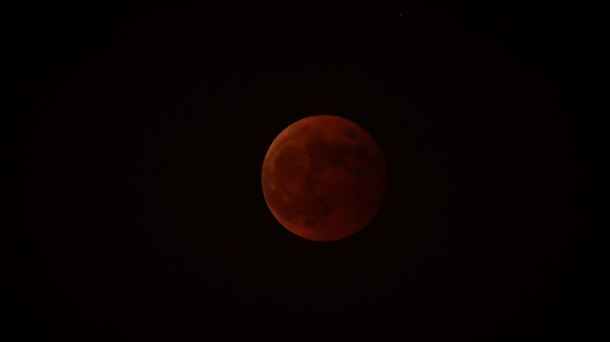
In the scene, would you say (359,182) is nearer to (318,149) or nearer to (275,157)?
(318,149)

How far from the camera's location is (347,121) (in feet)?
21.0

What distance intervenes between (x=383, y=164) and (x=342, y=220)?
0.95 metres

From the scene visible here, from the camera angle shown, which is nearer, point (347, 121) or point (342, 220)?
point (342, 220)

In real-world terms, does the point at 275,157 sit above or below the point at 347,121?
below

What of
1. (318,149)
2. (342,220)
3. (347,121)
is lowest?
(342,220)

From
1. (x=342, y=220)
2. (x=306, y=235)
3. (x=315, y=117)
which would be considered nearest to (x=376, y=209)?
(x=342, y=220)

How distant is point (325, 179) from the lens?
18.9ft

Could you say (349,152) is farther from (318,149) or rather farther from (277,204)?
(277,204)

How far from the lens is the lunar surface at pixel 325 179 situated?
579 centimetres

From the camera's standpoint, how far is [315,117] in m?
6.44

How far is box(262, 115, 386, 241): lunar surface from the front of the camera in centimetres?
579

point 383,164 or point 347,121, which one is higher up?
point 347,121

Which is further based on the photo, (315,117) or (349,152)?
(315,117)

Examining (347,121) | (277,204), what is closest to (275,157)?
(277,204)
